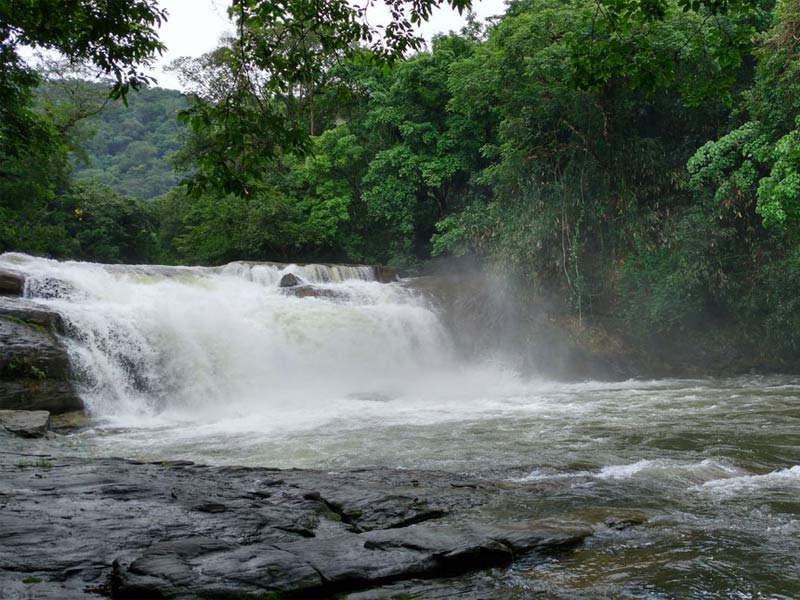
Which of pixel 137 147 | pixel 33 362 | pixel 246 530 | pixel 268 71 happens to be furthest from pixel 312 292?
pixel 137 147

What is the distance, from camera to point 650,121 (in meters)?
17.7

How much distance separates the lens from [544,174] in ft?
59.0

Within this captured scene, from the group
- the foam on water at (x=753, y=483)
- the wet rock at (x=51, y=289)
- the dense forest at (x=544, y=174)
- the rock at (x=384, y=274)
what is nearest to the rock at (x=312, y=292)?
the rock at (x=384, y=274)

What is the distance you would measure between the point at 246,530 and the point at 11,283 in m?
10.8

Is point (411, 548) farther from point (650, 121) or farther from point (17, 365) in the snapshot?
point (650, 121)

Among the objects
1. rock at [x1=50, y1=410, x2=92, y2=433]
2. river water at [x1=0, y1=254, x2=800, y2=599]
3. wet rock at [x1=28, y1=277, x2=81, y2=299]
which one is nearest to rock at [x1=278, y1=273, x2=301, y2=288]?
river water at [x1=0, y1=254, x2=800, y2=599]

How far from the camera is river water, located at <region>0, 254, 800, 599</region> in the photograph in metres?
4.37

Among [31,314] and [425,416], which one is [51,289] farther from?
[425,416]

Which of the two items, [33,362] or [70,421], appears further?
[33,362]

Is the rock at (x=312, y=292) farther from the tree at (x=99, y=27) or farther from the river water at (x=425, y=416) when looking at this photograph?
the tree at (x=99, y=27)

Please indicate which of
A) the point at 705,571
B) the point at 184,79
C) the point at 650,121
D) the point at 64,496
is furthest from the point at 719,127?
the point at 184,79

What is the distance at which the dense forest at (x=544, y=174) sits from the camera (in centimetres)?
1238

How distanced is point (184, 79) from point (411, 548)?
28634 mm

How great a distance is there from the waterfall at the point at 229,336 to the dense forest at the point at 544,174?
Answer: 296cm
